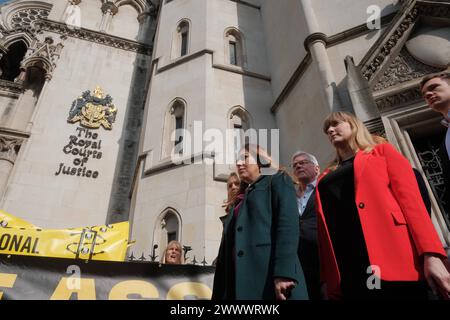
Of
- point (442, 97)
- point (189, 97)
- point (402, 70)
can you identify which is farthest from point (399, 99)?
point (189, 97)

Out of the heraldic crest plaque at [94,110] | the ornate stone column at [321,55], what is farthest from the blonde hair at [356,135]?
the heraldic crest plaque at [94,110]

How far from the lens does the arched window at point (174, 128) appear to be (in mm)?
9266

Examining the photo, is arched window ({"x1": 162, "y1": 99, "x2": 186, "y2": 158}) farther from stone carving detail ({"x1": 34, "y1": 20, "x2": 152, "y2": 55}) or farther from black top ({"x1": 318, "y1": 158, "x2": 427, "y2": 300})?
stone carving detail ({"x1": 34, "y1": 20, "x2": 152, "y2": 55})

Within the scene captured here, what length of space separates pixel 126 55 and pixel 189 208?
1084 cm

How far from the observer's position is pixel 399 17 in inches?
272

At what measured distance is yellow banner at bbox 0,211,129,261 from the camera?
5.71m

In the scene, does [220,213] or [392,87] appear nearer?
[392,87]

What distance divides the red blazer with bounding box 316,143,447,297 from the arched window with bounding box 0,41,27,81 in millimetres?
20905

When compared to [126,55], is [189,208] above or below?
below

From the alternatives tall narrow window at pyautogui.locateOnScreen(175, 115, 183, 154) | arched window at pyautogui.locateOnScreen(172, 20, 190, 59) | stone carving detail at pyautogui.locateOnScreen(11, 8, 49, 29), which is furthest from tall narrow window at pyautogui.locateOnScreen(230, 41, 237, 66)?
stone carving detail at pyautogui.locateOnScreen(11, 8, 49, 29)

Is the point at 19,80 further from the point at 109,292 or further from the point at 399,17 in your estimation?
the point at 399,17
